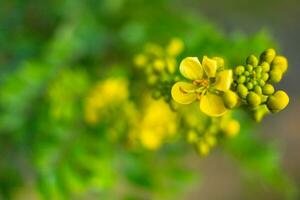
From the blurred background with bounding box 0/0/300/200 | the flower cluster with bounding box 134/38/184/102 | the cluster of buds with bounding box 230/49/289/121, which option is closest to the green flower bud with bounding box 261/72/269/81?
the cluster of buds with bounding box 230/49/289/121

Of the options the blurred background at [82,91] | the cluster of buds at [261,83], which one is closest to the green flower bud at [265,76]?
the cluster of buds at [261,83]

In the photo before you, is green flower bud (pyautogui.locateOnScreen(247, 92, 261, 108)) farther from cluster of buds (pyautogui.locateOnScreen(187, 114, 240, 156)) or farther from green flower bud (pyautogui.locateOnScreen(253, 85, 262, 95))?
cluster of buds (pyautogui.locateOnScreen(187, 114, 240, 156))

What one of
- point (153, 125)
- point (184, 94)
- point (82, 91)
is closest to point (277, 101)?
point (184, 94)

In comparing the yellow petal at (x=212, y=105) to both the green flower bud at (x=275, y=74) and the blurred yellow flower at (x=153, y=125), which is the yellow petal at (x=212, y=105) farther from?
the blurred yellow flower at (x=153, y=125)

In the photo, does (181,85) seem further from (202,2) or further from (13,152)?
(202,2)

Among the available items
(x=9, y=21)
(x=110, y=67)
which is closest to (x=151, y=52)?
(x=110, y=67)

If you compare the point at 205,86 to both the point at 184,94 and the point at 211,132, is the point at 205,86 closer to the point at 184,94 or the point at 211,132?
the point at 184,94

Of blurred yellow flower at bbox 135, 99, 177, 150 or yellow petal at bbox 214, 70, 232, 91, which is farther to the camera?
blurred yellow flower at bbox 135, 99, 177, 150
